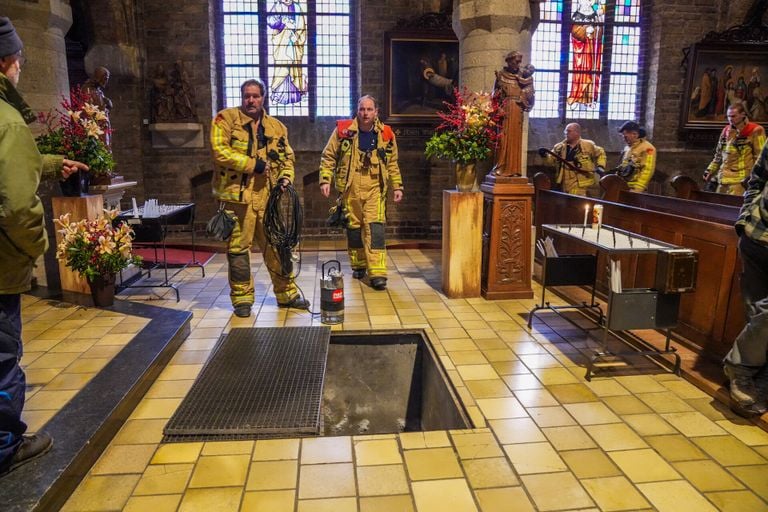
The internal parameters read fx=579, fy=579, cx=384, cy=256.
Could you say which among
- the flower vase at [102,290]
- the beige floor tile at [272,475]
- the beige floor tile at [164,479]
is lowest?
the beige floor tile at [164,479]

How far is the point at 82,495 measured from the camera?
8.78ft

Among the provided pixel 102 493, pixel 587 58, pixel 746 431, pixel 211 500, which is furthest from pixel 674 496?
pixel 587 58

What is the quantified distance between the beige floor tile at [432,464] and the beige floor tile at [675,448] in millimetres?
1099

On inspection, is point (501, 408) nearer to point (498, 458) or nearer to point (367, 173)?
point (498, 458)

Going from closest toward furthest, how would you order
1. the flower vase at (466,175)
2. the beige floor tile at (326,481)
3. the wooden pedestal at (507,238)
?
1. the beige floor tile at (326,481)
2. the wooden pedestal at (507,238)
3. the flower vase at (466,175)

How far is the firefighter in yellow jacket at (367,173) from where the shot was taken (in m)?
6.31

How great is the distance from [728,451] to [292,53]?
31.2 feet

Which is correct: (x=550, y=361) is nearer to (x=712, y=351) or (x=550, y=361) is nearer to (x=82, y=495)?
(x=712, y=351)

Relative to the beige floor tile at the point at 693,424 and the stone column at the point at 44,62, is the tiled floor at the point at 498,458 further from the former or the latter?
the stone column at the point at 44,62

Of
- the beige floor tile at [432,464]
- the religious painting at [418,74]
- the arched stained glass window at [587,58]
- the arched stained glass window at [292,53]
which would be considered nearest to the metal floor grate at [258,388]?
the beige floor tile at [432,464]

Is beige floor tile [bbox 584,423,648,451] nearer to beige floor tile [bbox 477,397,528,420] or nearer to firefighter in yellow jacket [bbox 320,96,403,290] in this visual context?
beige floor tile [bbox 477,397,528,420]

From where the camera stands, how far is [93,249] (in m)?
5.11

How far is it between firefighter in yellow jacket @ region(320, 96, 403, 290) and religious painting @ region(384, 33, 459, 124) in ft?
12.3

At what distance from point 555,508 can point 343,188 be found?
4.43m
